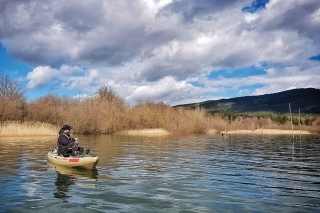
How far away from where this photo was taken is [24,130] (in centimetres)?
4288

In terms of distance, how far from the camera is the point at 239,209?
9.08 metres

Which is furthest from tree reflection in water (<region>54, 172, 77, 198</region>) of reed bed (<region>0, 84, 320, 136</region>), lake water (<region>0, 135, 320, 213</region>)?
reed bed (<region>0, 84, 320, 136</region>)

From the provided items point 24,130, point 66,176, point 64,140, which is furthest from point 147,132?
point 66,176

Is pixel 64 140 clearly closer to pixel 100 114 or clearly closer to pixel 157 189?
pixel 157 189

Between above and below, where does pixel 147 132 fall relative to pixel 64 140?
below

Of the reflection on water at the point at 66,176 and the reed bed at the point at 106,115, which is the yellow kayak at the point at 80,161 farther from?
the reed bed at the point at 106,115

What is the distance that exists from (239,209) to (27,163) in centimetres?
1371

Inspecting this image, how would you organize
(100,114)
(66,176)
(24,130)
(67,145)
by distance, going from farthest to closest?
(100,114)
(24,130)
(67,145)
(66,176)

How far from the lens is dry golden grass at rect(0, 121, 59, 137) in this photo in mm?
41500

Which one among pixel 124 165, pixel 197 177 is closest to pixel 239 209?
pixel 197 177

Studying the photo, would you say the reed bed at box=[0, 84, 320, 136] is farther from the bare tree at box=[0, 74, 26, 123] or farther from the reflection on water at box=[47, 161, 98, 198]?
the reflection on water at box=[47, 161, 98, 198]

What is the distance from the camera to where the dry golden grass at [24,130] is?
136ft

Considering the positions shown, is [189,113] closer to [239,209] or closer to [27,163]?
[27,163]

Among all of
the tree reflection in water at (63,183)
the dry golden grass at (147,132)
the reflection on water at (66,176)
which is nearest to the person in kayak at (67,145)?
the reflection on water at (66,176)
